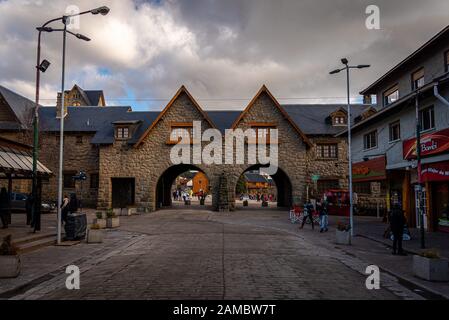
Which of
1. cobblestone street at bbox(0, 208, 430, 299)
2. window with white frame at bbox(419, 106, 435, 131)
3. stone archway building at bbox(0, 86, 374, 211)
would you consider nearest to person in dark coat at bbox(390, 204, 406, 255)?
cobblestone street at bbox(0, 208, 430, 299)

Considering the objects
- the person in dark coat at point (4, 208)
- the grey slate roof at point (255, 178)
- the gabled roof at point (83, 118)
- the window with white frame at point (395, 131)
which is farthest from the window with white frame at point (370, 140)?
the grey slate roof at point (255, 178)

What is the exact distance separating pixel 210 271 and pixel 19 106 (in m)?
36.4

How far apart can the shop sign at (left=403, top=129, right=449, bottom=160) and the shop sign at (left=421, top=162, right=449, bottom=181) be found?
0.66 metres

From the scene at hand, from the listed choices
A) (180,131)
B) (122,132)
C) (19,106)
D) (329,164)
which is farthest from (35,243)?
(19,106)

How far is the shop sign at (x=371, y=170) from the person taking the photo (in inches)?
805

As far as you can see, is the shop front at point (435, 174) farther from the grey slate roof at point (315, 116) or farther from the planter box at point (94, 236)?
the planter box at point (94, 236)

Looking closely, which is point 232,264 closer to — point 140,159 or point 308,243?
point 308,243

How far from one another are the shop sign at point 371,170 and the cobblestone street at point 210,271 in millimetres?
8232

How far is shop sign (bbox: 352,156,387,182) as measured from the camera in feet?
67.1

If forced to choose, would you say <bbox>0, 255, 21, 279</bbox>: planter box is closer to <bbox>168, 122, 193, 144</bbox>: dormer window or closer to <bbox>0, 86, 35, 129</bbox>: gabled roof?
<bbox>168, 122, 193, 144</bbox>: dormer window
